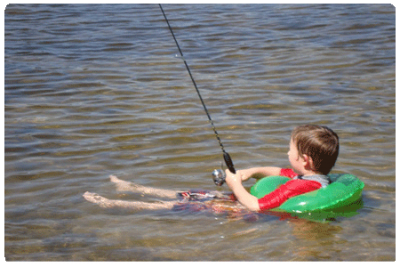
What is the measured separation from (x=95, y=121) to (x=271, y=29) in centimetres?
525

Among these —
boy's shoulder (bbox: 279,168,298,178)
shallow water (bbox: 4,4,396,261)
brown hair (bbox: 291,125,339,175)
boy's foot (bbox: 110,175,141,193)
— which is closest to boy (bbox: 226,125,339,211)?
brown hair (bbox: 291,125,339,175)

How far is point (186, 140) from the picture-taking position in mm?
6000

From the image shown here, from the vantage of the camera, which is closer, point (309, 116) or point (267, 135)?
point (267, 135)

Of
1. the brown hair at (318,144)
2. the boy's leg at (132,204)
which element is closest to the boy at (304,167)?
the brown hair at (318,144)

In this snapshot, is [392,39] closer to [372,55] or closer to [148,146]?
[372,55]

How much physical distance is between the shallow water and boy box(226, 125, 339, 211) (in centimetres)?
18

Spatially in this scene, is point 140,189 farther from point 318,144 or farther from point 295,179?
point 318,144

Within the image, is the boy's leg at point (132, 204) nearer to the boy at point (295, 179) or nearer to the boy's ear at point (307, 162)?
the boy at point (295, 179)

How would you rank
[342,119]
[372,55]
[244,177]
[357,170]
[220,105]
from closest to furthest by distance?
[244,177] → [357,170] → [342,119] → [220,105] → [372,55]

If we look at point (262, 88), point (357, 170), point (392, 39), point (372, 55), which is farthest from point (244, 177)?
point (392, 39)

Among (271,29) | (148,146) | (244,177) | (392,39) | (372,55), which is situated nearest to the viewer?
(244,177)

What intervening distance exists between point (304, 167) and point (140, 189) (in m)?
1.43

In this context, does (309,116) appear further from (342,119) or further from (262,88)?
(262,88)

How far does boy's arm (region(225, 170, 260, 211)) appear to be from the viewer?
4.26 meters
